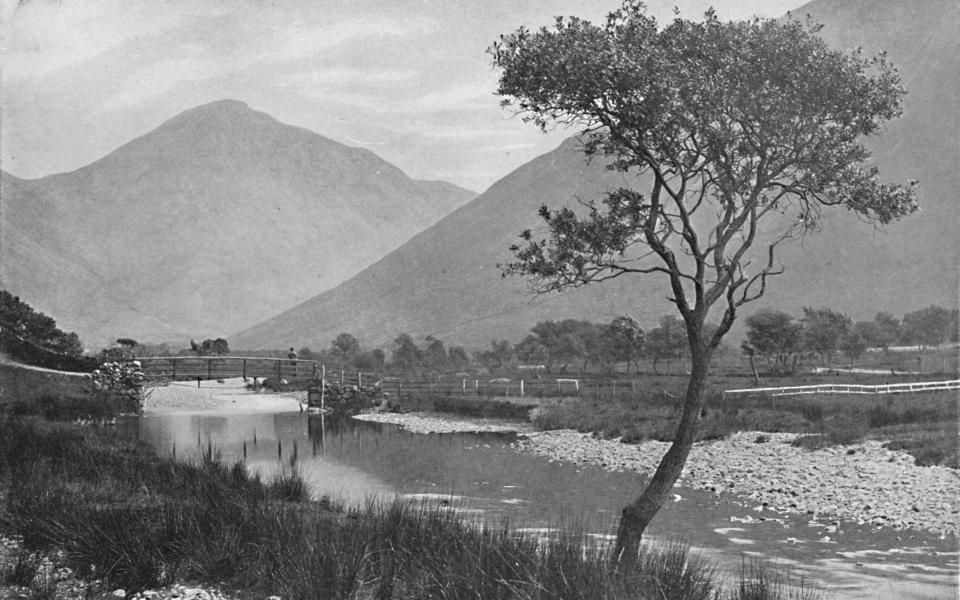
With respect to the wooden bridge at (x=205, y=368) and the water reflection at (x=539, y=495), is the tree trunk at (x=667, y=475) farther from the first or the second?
the wooden bridge at (x=205, y=368)

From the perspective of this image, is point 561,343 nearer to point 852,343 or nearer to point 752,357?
point 752,357

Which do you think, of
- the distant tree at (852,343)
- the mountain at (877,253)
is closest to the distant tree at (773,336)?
the distant tree at (852,343)

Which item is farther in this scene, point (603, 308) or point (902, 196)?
point (603, 308)

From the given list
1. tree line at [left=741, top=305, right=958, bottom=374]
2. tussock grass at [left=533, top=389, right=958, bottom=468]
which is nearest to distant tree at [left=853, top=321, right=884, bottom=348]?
tree line at [left=741, top=305, right=958, bottom=374]

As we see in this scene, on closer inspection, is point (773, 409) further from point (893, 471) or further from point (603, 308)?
point (603, 308)

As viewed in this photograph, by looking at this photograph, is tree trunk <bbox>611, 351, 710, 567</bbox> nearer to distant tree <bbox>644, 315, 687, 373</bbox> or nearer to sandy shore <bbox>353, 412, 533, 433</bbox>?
sandy shore <bbox>353, 412, 533, 433</bbox>

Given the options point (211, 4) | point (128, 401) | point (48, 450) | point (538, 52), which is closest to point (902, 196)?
point (538, 52)
